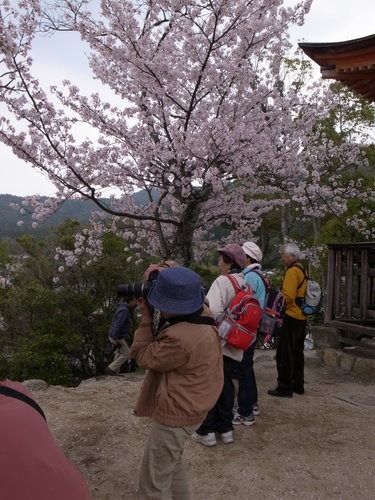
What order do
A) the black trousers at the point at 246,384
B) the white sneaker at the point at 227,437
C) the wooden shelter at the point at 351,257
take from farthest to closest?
the wooden shelter at the point at 351,257
the black trousers at the point at 246,384
the white sneaker at the point at 227,437

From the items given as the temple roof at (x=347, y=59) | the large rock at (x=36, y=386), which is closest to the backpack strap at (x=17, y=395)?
the large rock at (x=36, y=386)

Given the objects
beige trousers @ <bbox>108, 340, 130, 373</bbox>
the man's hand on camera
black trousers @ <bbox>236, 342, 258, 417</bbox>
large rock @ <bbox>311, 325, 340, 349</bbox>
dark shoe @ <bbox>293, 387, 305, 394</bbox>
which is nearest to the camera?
the man's hand on camera

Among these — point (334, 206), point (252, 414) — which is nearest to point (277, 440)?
point (252, 414)

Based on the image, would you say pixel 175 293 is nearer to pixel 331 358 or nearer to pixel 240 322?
pixel 240 322

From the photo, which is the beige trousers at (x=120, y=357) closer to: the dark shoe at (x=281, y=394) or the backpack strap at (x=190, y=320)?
the dark shoe at (x=281, y=394)

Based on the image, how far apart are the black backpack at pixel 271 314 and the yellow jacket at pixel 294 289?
266 mm

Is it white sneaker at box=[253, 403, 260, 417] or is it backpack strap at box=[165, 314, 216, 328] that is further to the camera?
white sneaker at box=[253, 403, 260, 417]

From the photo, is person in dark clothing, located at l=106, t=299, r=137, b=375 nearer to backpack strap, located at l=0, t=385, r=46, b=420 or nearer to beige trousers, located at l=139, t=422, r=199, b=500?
beige trousers, located at l=139, t=422, r=199, b=500

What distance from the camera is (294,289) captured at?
14.9 ft

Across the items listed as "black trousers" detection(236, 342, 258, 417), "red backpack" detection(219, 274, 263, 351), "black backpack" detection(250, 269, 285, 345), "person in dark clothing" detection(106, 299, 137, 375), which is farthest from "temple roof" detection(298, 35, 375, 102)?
"person in dark clothing" detection(106, 299, 137, 375)

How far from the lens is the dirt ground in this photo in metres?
3.02

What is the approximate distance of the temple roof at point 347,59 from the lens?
4.57 metres

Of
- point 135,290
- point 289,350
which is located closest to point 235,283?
point 135,290

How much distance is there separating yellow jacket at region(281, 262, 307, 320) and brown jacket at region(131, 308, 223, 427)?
95.3 inches
